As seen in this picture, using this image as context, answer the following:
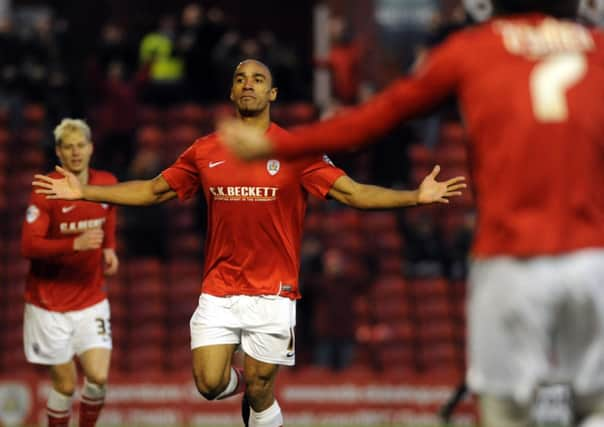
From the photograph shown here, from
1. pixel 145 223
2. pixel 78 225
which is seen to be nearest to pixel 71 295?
pixel 78 225

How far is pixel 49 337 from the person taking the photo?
10195 millimetres

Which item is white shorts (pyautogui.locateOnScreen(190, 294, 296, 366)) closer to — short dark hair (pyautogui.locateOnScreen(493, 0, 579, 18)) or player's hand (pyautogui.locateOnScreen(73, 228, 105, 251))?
player's hand (pyautogui.locateOnScreen(73, 228, 105, 251))

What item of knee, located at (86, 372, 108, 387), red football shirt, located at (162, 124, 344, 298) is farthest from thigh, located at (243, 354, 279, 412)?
knee, located at (86, 372, 108, 387)

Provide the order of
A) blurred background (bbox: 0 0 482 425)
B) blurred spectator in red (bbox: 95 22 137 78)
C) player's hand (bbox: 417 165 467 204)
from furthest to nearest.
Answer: blurred spectator in red (bbox: 95 22 137 78) → blurred background (bbox: 0 0 482 425) → player's hand (bbox: 417 165 467 204)

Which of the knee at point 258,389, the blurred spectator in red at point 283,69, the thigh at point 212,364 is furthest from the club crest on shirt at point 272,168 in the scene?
the blurred spectator in red at point 283,69

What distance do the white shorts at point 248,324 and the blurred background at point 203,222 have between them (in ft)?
26.2

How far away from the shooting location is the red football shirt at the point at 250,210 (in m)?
8.66

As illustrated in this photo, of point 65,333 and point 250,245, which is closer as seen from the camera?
point 250,245

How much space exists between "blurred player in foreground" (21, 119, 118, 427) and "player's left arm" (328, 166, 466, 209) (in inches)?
85.2

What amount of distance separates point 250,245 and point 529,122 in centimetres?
397

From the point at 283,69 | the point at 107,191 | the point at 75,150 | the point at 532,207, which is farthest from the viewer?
the point at 283,69

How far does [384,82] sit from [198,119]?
413cm

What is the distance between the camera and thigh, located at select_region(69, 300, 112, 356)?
10.2 meters

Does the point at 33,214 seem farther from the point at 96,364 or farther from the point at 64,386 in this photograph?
the point at 64,386
